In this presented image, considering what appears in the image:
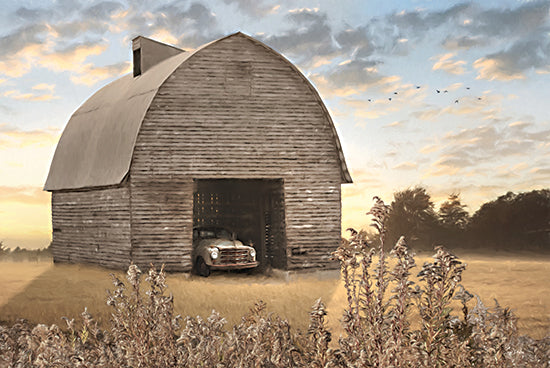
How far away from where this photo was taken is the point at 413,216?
35.2m

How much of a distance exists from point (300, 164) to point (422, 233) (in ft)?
56.0

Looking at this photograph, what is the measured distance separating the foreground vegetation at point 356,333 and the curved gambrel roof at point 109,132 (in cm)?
1182

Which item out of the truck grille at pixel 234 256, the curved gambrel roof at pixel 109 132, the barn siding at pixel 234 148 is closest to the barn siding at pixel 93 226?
the curved gambrel roof at pixel 109 132

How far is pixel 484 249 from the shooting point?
1379 inches

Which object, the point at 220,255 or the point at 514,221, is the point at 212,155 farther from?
the point at 514,221

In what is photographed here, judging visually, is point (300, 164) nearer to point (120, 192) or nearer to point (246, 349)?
point (120, 192)

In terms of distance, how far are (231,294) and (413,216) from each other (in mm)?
20836

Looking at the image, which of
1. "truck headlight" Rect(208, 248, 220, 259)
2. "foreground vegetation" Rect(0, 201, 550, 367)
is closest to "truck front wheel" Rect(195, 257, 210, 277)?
"truck headlight" Rect(208, 248, 220, 259)

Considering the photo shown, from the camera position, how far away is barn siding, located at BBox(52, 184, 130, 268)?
19500mm

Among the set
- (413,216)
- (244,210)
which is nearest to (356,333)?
(244,210)

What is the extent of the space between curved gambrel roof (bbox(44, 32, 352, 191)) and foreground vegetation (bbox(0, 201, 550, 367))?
11.8 m

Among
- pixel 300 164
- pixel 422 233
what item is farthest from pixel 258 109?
pixel 422 233

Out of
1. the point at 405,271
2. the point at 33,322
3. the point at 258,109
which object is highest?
the point at 258,109

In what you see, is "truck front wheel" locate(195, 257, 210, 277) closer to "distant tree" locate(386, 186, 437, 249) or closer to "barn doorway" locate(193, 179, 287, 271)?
"barn doorway" locate(193, 179, 287, 271)
